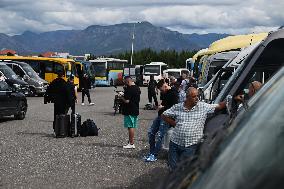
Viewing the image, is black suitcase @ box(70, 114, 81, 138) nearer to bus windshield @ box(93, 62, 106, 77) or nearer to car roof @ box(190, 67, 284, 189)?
car roof @ box(190, 67, 284, 189)

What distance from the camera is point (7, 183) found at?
9.63m

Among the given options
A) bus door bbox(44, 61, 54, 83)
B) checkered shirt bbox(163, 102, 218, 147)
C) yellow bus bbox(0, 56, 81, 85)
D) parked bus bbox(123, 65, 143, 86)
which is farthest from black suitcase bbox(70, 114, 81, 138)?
parked bus bbox(123, 65, 143, 86)

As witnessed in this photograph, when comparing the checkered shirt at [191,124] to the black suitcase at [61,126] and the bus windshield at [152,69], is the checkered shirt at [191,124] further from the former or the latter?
the bus windshield at [152,69]

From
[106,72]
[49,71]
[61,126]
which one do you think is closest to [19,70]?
[49,71]

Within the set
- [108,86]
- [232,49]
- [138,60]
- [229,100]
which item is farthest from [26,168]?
[138,60]

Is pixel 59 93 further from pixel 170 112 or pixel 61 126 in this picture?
pixel 170 112

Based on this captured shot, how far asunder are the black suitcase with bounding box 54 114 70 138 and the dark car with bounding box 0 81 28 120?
4418 millimetres

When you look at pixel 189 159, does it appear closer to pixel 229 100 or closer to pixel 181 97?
pixel 229 100

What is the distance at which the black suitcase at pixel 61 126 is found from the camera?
16.6 meters

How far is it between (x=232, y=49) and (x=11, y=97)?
24.1ft

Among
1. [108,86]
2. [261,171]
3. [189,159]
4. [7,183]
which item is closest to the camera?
[261,171]

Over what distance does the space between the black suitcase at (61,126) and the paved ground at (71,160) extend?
A: 238 mm

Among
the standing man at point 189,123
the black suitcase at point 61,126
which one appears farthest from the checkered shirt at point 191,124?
the black suitcase at point 61,126

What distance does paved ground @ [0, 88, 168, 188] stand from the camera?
387 inches
